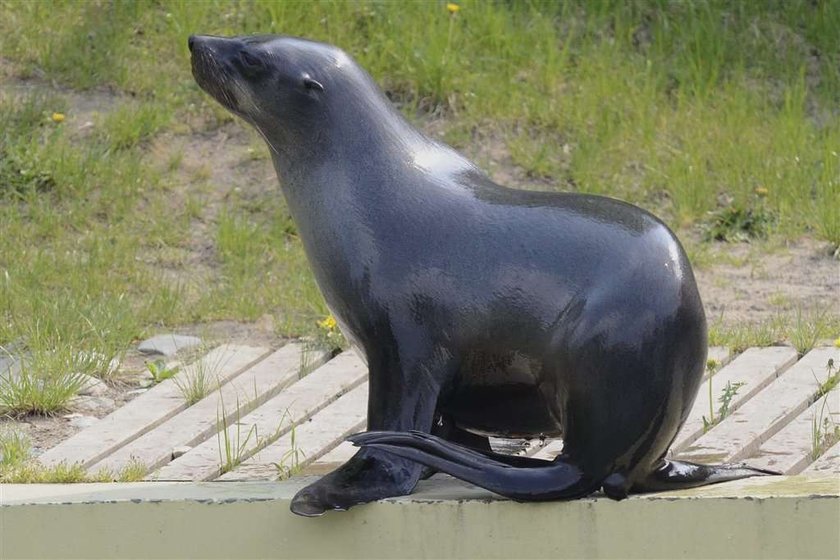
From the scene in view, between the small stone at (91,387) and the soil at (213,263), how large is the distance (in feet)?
0.11

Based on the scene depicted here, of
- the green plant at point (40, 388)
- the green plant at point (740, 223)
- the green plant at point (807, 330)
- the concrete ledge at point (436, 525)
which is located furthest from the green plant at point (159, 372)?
the green plant at point (740, 223)

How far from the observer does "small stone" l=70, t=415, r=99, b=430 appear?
225 inches

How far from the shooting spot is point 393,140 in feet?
13.7

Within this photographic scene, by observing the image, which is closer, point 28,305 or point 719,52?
point 28,305

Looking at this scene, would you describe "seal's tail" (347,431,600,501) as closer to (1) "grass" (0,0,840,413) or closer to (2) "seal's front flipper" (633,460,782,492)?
(2) "seal's front flipper" (633,460,782,492)

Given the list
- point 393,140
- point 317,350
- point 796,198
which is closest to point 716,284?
point 796,198

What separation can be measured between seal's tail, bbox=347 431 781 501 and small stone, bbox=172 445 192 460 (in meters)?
1.61

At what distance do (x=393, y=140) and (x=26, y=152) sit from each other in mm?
4542

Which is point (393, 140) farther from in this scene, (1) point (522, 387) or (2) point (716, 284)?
(2) point (716, 284)

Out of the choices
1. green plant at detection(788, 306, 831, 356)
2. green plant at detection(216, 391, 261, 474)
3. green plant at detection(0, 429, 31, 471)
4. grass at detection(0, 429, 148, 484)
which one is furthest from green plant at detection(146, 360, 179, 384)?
green plant at detection(788, 306, 831, 356)

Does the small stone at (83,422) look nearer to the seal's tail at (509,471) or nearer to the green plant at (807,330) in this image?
the seal's tail at (509,471)

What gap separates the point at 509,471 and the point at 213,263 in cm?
406

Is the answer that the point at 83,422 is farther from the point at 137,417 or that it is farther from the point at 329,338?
the point at 329,338

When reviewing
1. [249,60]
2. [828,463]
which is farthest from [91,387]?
[828,463]
